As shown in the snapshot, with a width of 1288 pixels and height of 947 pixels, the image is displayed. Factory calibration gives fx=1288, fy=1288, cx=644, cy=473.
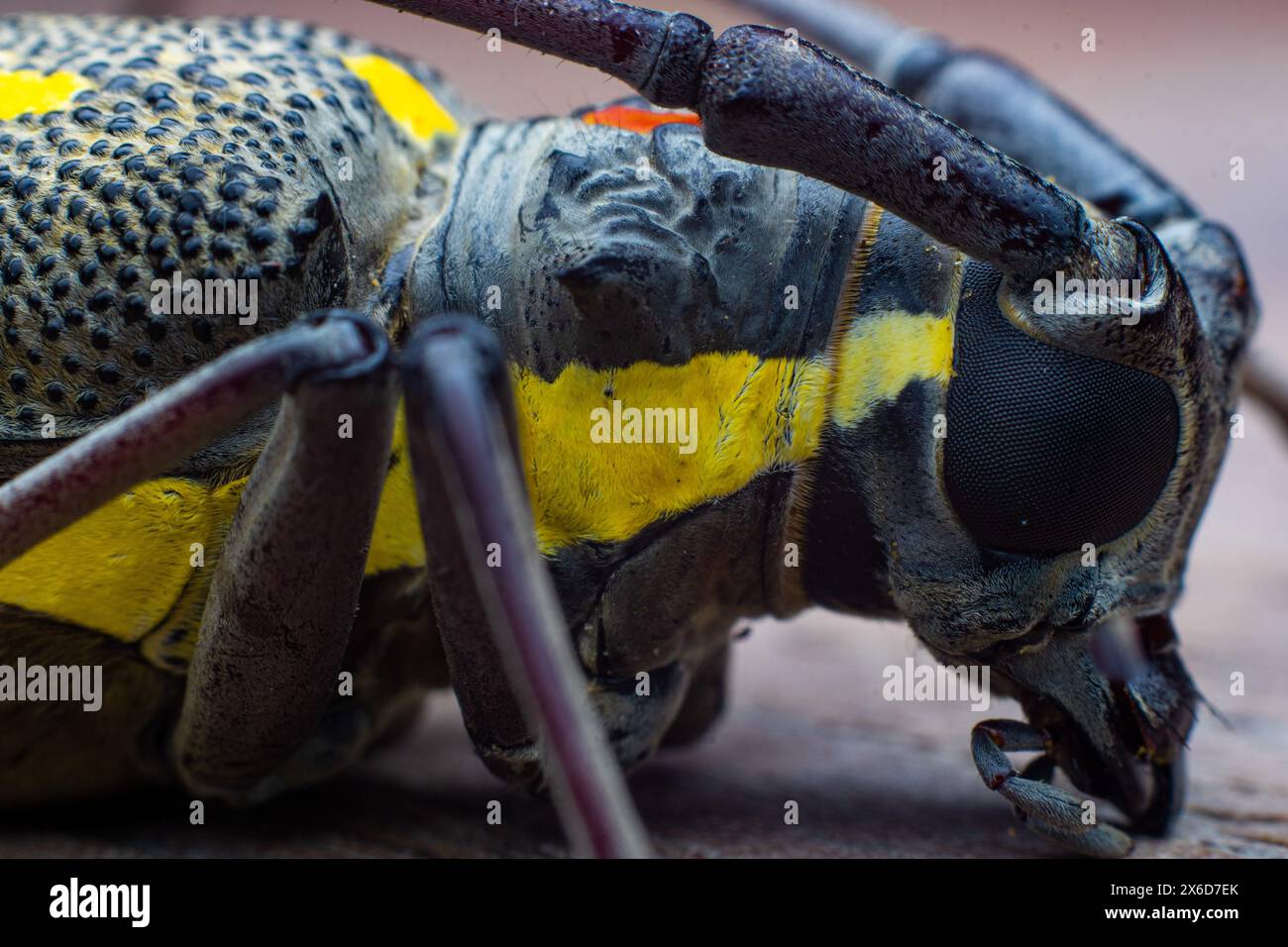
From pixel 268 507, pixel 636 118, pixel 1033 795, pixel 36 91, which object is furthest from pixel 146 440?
pixel 1033 795

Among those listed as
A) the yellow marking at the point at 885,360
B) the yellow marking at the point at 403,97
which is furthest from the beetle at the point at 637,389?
the yellow marking at the point at 403,97

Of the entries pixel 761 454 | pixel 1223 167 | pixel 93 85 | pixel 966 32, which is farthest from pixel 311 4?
pixel 761 454

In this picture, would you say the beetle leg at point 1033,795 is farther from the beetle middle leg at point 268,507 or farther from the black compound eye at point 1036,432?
the beetle middle leg at point 268,507

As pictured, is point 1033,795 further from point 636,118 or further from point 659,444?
point 636,118

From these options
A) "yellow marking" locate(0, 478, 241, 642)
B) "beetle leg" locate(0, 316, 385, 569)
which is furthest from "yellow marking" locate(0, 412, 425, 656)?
"beetle leg" locate(0, 316, 385, 569)

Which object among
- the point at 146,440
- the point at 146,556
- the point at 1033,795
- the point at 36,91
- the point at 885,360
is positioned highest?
the point at 36,91

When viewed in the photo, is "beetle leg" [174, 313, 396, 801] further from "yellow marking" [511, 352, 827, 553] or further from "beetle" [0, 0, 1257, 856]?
"yellow marking" [511, 352, 827, 553]
